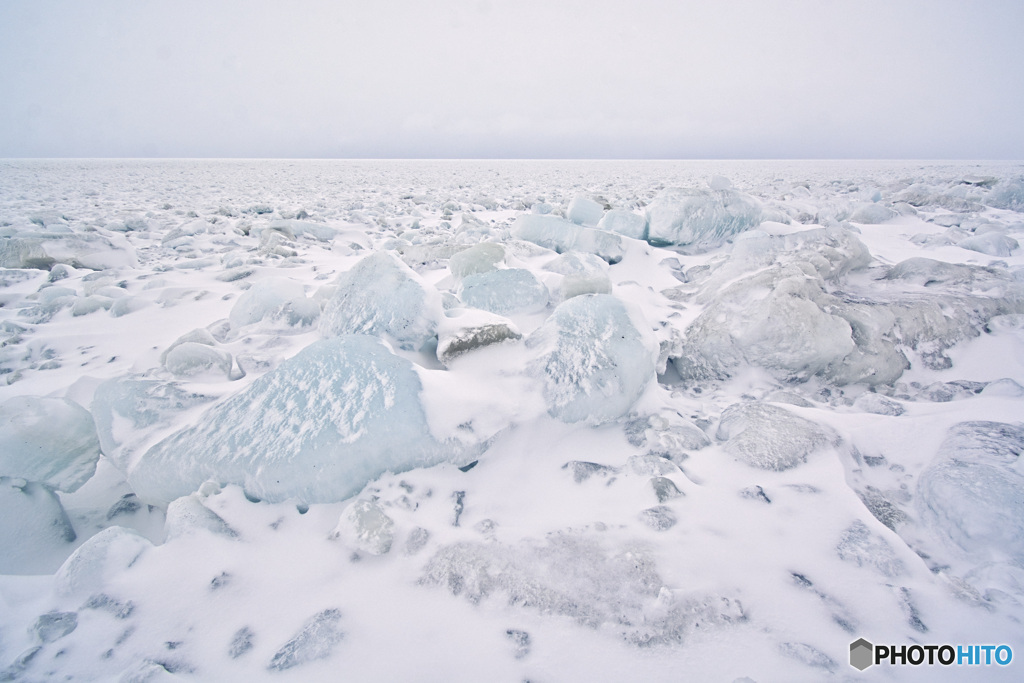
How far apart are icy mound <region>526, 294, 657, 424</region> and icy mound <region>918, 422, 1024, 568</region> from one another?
78 centimetres

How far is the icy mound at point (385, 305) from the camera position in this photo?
1.63m

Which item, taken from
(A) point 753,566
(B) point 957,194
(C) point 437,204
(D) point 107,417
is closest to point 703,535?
(A) point 753,566

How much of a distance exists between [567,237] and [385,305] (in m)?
1.89

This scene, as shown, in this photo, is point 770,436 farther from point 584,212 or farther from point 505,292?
point 584,212

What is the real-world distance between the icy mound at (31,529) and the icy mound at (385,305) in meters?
0.89

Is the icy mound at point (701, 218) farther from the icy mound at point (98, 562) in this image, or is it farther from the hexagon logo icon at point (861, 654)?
the icy mound at point (98, 562)

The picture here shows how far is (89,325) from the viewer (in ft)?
7.14

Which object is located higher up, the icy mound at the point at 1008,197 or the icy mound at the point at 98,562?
the icy mound at the point at 1008,197

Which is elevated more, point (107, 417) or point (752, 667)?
point (107, 417)

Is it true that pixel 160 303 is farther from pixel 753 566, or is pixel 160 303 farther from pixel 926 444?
pixel 926 444

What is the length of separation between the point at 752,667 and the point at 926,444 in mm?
1022

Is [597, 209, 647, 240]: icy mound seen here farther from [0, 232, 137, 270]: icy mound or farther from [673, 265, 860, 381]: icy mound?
[0, 232, 137, 270]: icy mound

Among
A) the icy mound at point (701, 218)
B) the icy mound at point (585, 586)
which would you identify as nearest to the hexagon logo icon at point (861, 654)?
the icy mound at point (585, 586)

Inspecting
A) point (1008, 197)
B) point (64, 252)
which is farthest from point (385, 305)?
point (1008, 197)
